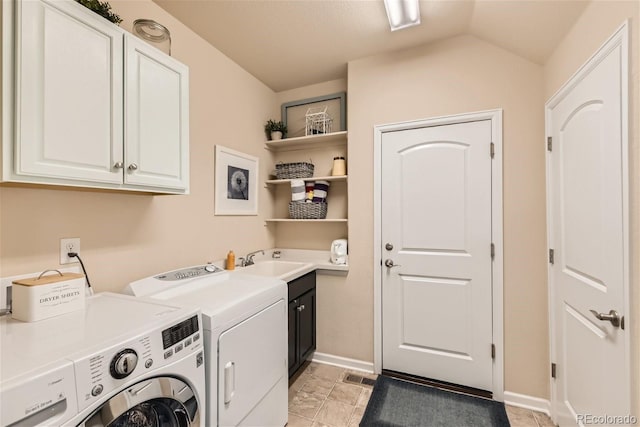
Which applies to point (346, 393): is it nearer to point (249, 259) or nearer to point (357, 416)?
point (357, 416)

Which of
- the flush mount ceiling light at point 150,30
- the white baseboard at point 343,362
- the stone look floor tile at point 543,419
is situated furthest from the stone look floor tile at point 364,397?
the flush mount ceiling light at point 150,30

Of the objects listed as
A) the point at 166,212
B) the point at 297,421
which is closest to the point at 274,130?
the point at 166,212

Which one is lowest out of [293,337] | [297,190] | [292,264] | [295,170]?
[293,337]

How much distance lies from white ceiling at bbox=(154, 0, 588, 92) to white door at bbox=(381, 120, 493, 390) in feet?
2.01

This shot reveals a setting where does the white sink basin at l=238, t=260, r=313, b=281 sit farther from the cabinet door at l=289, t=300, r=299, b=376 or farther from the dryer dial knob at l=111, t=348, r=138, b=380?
the dryer dial knob at l=111, t=348, r=138, b=380

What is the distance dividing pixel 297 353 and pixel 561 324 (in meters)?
1.78

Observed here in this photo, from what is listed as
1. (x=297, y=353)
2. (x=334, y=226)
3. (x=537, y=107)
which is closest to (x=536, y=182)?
(x=537, y=107)

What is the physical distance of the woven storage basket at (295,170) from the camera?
8.98 feet

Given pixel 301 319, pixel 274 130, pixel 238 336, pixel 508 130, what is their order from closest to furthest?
pixel 238 336, pixel 508 130, pixel 301 319, pixel 274 130

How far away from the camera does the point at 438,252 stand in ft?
7.36

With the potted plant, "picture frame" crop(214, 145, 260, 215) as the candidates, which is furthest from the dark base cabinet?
the potted plant

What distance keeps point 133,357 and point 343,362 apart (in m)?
2.01

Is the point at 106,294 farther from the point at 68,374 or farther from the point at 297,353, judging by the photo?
the point at 297,353

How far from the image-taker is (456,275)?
2184 mm
